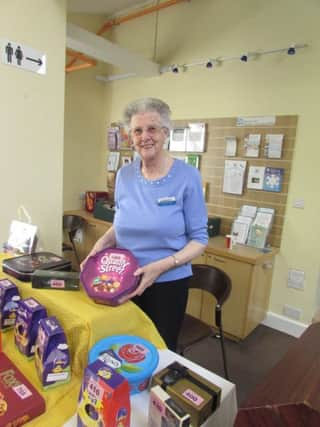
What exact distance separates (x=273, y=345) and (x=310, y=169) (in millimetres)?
1456

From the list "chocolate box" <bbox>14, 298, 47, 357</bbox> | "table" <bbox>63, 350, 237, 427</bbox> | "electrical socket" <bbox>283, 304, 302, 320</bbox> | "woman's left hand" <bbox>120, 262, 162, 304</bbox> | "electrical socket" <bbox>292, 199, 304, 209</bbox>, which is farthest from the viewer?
"electrical socket" <bbox>283, 304, 302, 320</bbox>

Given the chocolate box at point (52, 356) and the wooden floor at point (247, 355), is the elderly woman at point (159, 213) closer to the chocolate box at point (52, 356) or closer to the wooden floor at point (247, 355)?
the chocolate box at point (52, 356)

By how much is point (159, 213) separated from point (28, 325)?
59 centimetres

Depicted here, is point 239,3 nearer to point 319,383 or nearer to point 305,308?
point 305,308

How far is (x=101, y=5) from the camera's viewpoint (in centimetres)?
327

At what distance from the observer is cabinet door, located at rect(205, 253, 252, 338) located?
7.67 feet

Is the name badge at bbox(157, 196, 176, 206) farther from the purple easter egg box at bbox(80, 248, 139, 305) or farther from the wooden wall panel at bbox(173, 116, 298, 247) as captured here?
the wooden wall panel at bbox(173, 116, 298, 247)

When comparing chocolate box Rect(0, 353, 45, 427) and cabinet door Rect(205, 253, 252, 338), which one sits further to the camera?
cabinet door Rect(205, 253, 252, 338)

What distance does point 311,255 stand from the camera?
2.48 m

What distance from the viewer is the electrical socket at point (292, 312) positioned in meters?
2.58

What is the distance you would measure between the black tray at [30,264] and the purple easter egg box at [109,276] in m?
0.21

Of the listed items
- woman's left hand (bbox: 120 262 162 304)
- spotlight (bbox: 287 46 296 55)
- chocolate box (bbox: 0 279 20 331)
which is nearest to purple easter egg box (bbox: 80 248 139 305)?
woman's left hand (bbox: 120 262 162 304)

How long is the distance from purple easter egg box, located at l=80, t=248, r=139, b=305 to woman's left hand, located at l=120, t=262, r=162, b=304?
2cm

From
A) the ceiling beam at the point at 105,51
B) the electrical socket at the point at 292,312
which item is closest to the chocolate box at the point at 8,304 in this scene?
the ceiling beam at the point at 105,51
